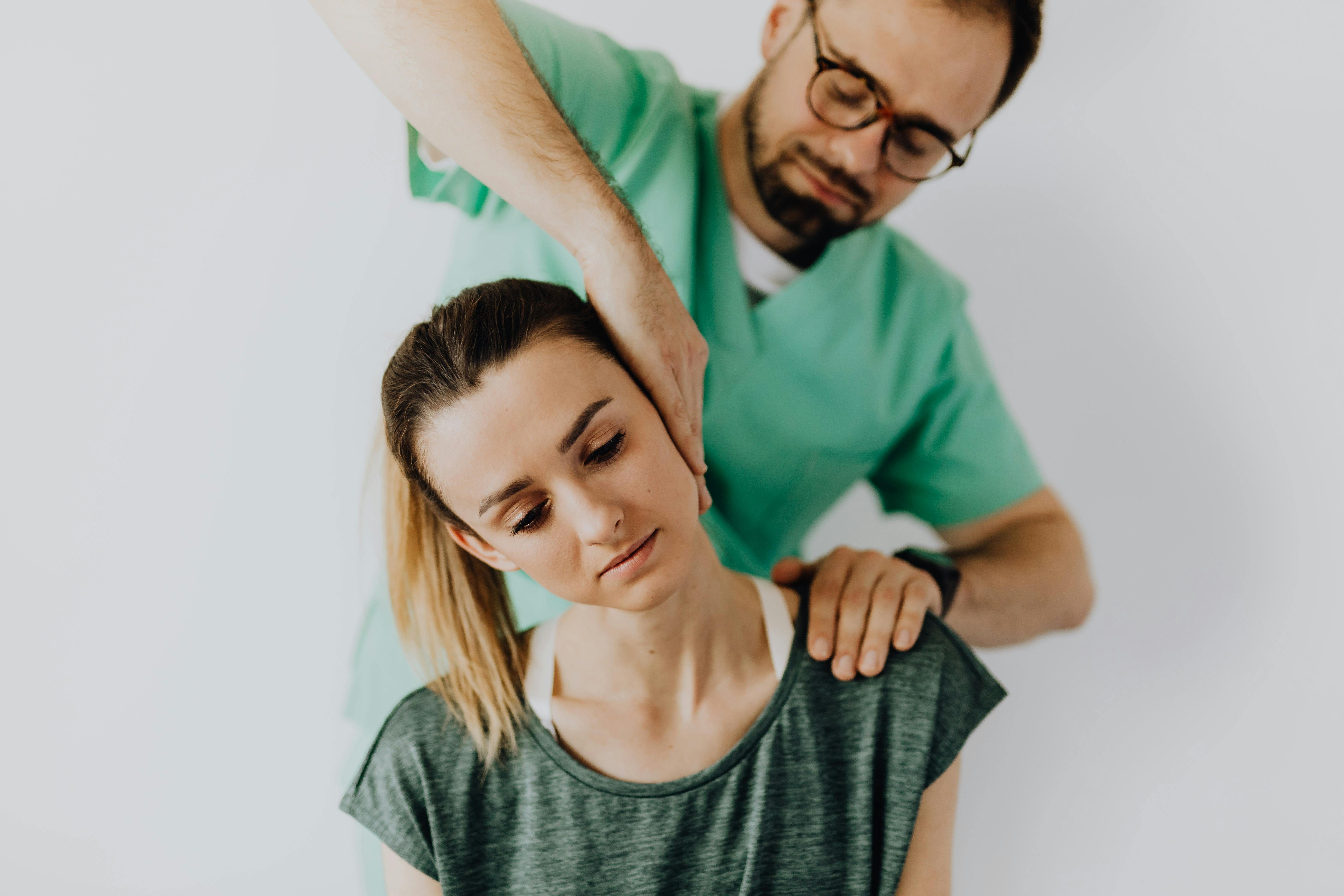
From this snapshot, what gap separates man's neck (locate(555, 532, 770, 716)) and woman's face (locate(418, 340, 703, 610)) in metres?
0.10

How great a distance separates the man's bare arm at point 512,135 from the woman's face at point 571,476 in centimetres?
5

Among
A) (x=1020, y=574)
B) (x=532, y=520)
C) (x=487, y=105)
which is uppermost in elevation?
(x=487, y=105)

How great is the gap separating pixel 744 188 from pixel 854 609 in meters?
0.53

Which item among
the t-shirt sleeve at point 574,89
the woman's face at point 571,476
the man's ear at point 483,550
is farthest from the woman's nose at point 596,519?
the t-shirt sleeve at point 574,89

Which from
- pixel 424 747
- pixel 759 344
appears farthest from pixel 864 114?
pixel 424 747

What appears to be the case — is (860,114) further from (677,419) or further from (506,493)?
(506,493)

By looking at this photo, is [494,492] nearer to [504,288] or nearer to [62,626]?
[504,288]

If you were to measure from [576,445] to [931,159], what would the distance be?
59cm

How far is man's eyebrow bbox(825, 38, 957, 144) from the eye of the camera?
944 millimetres

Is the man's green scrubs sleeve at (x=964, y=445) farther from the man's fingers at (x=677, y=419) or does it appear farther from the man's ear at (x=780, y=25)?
the man's fingers at (x=677, y=419)

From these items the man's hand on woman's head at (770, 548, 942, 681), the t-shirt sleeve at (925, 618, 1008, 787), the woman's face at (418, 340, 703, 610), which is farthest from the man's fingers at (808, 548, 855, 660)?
the woman's face at (418, 340, 703, 610)

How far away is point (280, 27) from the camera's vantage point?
123 cm

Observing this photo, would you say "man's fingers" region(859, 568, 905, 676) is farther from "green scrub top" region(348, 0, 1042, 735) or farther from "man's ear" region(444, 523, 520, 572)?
"man's ear" region(444, 523, 520, 572)

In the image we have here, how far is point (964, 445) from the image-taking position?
48.7 inches
